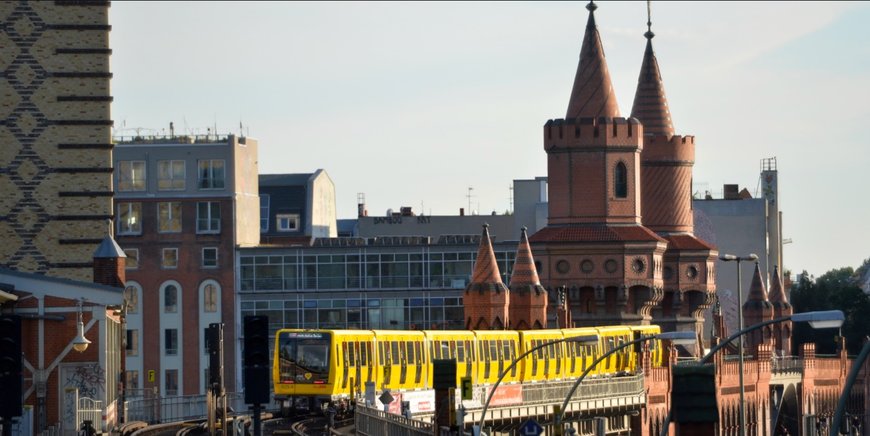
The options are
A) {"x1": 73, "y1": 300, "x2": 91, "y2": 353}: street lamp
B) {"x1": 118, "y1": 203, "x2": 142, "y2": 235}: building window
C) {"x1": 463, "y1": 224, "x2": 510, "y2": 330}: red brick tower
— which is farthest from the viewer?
{"x1": 118, "y1": 203, "x2": 142, "y2": 235}: building window

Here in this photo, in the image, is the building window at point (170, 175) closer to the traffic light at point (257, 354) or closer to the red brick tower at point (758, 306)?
the red brick tower at point (758, 306)

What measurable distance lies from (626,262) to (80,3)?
5872 centimetres

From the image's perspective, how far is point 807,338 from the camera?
191250mm

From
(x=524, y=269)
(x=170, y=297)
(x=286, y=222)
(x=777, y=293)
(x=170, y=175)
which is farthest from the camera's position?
(x=286, y=222)

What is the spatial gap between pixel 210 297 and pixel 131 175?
893cm

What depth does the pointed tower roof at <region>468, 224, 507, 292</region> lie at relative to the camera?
390 ft

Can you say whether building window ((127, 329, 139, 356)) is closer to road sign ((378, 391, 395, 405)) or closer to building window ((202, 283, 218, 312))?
building window ((202, 283, 218, 312))

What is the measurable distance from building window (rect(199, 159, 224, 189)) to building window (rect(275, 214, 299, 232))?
65.9 feet

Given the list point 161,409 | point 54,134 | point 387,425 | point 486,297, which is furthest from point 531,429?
point 486,297

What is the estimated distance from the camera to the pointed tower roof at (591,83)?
133 metres

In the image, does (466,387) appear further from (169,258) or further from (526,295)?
→ (169,258)

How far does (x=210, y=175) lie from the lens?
140375mm

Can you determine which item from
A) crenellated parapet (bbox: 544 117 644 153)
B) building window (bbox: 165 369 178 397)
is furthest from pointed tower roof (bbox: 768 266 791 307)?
building window (bbox: 165 369 178 397)

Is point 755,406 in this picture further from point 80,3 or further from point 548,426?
point 80,3
